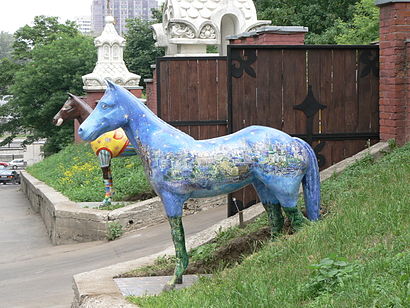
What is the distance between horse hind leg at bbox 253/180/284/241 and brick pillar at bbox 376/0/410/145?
10.9ft

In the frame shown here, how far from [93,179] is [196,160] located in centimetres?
1171

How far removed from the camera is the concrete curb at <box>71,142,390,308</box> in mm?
6391

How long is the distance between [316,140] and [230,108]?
1.33 m

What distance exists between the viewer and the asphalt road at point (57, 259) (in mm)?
9367

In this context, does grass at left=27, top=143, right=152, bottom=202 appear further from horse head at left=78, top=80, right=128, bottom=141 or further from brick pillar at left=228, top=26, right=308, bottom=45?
horse head at left=78, top=80, right=128, bottom=141

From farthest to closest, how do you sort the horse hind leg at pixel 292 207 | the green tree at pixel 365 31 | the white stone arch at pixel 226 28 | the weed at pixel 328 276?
the green tree at pixel 365 31, the white stone arch at pixel 226 28, the horse hind leg at pixel 292 207, the weed at pixel 328 276

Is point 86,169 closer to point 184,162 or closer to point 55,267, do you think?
point 55,267

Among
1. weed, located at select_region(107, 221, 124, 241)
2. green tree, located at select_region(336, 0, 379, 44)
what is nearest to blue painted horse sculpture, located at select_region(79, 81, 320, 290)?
weed, located at select_region(107, 221, 124, 241)

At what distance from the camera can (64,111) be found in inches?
645

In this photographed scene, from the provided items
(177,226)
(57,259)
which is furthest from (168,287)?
(57,259)

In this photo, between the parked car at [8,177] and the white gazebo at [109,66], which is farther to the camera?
the parked car at [8,177]

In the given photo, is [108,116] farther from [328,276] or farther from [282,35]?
[282,35]

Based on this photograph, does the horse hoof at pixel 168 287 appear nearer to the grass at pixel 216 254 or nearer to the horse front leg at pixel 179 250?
the horse front leg at pixel 179 250

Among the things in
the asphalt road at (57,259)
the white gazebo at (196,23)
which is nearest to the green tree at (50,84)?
the white gazebo at (196,23)
